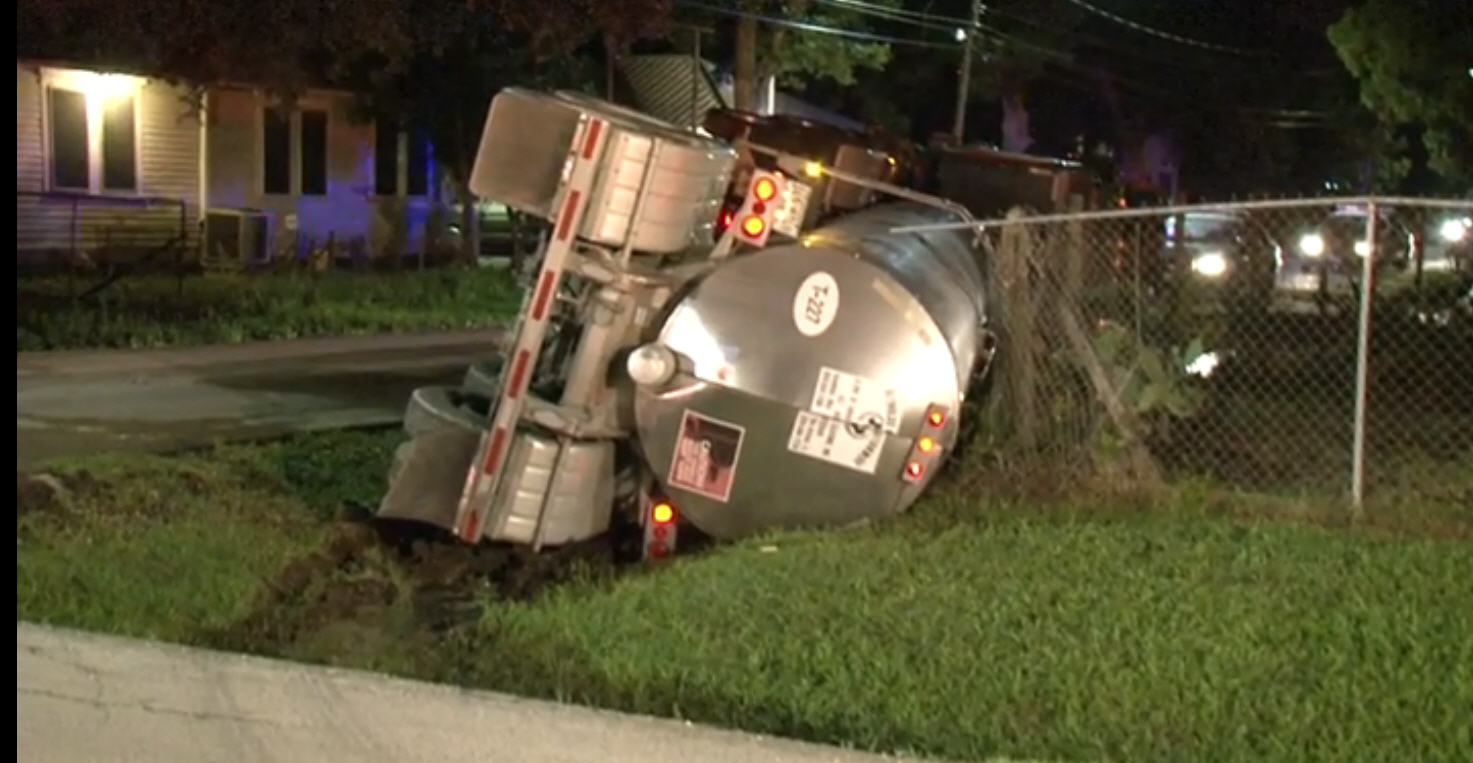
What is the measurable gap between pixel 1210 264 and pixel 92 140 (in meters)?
16.6

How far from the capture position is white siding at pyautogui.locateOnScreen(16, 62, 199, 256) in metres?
24.2

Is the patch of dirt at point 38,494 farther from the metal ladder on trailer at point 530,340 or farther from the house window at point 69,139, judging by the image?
the house window at point 69,139

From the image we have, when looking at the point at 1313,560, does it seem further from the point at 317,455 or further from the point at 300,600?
the point at 317,455

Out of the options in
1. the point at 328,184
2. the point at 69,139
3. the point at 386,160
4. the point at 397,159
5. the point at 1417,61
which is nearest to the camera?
the point at 1417,61

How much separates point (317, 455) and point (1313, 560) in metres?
6.54

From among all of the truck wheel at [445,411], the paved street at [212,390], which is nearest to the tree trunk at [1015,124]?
the paved street at [212,390]

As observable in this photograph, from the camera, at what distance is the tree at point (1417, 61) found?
53.7 ft

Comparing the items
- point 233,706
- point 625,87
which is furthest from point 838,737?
point 625,87

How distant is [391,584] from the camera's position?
8.16m

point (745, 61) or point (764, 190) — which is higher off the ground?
point (745, 61)

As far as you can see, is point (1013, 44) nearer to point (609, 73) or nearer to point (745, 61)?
point (745, 61)

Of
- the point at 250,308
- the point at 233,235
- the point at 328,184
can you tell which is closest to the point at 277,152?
the point at 328,184

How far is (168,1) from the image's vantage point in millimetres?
16062

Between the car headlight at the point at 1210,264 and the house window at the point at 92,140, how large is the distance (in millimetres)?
16433
